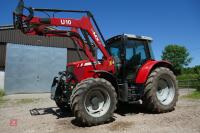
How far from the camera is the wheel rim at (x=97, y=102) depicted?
699 centimetres

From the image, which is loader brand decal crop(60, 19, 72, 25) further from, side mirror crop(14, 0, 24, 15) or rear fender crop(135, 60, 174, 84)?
rear fender crop(135, 60, 174, 84)

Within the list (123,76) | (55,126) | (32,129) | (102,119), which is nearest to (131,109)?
(123,76)

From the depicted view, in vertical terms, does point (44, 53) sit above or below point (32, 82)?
above

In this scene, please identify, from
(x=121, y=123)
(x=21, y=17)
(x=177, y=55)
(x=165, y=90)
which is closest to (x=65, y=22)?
(x=21, y=17)

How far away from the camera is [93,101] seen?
7176mm

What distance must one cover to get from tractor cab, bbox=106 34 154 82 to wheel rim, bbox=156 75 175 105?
0.97 meters

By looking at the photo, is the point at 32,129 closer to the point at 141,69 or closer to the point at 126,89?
the point at 126,89

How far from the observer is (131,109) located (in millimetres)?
9281

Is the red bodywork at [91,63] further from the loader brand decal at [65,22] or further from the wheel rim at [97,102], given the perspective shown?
the wheel rim at [97,102]

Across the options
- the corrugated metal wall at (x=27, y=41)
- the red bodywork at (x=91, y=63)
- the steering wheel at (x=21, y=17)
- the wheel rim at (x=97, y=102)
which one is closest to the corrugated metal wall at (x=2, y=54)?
the corrugated metal wall at (x=27, y=41)

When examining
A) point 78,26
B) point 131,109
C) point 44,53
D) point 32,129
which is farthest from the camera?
point 44,53

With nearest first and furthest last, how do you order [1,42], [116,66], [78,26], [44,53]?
[78,26] < [116,66] < [1,42] < [44,53]

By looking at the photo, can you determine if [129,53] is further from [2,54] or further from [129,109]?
[2,54]

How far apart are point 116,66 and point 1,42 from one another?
52.5 ft
